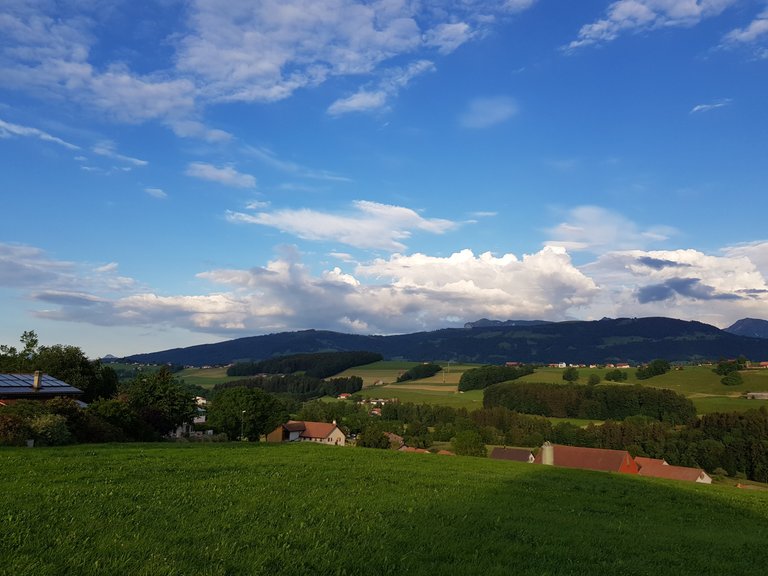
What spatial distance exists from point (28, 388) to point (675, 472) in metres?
85.8

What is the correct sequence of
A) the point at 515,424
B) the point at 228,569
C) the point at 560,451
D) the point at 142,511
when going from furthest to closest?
the point at 515,424
the point at 560,451
the point at 142,511
the point at 228,569

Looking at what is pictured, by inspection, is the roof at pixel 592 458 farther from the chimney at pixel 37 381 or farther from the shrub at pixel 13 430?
the shrub at pixel 13 430

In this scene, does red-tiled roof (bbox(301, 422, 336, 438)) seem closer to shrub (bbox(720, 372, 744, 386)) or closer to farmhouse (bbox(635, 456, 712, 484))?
farmhouse (bbox(635, 456, 712, 484))

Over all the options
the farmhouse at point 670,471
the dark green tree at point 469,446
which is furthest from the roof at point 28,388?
the farmhouse at point 670,471

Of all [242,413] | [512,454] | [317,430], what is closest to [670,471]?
[512,454]

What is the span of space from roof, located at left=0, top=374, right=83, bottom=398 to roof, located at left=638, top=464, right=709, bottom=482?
77.5 m

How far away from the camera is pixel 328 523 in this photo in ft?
35.6

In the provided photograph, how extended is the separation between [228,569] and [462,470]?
58.0 feet

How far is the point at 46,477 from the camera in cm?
1424

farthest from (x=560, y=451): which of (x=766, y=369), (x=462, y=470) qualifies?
(x=766, y=369)

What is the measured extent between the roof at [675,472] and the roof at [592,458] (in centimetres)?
676

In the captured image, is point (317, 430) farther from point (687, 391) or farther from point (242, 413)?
point (687, 391)

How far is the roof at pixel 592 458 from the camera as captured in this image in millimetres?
74500

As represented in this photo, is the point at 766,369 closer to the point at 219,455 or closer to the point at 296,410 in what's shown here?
the point at 296,410
